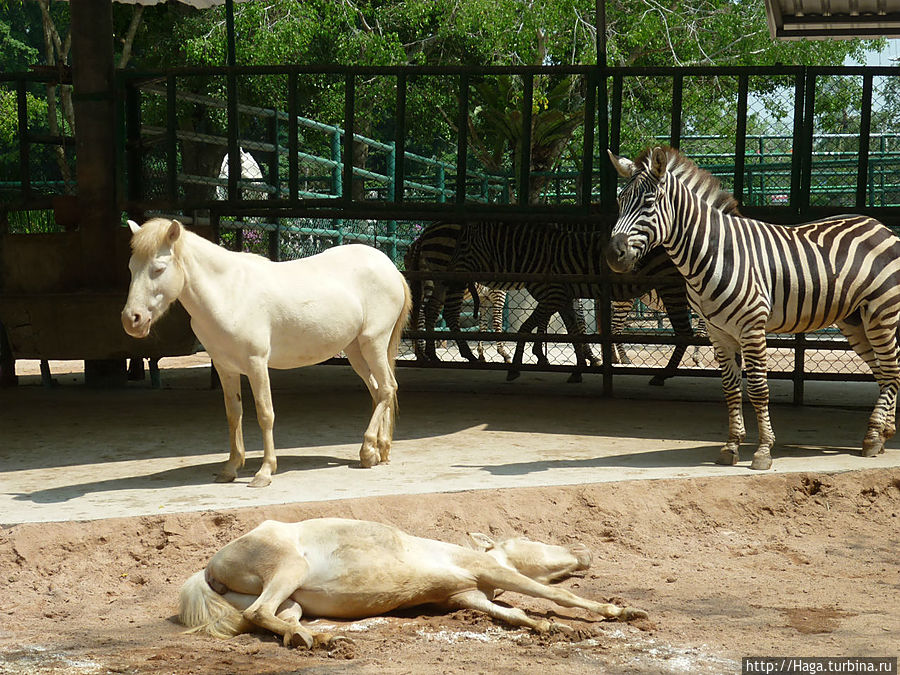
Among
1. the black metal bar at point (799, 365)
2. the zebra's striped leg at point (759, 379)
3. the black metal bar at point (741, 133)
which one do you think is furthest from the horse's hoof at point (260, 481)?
the black metal bar at point (799, 365)

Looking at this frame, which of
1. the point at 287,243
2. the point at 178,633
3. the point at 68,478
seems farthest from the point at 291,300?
the point at 287,243

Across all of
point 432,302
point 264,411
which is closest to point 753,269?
point 264,411

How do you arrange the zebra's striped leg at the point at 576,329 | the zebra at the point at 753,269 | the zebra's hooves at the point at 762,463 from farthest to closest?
1. the zebra's striped leg at the point at 576,329
2. the zebra at the point at 753,269
3. the zebra's hooves at the point at 762,463

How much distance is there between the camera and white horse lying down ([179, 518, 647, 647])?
158 inches

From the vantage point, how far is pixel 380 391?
6434 millimetres

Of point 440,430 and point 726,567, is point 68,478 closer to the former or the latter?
point 440,430

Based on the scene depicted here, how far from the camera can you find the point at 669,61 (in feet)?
64.7

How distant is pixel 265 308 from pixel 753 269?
2.98m

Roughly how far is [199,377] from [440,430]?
406 cm

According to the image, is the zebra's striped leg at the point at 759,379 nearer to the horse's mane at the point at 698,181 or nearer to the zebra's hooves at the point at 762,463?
the zebra's hooves at the point at 762,463

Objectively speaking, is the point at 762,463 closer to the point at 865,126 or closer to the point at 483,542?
the point at 483,542

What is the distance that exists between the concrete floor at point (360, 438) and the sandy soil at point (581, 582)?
6.9 inches

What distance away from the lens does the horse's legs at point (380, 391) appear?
623cm

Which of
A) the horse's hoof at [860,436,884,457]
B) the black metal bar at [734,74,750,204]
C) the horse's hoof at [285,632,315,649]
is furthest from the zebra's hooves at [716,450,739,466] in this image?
the horse's hoof at [285,632,315,649]
